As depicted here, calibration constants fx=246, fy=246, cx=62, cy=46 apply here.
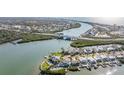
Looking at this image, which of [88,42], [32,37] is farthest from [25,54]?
[88,42]

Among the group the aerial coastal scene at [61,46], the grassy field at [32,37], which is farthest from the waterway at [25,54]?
the grassy field at [32,37]

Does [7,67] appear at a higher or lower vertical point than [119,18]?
lower

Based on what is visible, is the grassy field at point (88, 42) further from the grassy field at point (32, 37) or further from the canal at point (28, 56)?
the grassy field at point (32, 37)

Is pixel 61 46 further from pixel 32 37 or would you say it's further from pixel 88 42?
pixel 32 37

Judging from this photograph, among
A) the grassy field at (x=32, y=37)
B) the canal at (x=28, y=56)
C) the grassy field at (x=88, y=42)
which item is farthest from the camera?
the grassy field at (x=32, y=37)

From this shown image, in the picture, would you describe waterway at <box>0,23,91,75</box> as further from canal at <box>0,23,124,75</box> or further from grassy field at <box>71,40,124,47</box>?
grassy field at <box>71,40,124,47</box>
